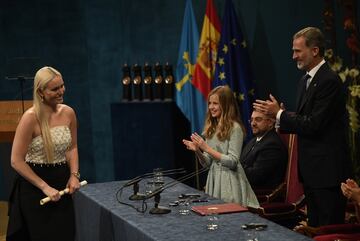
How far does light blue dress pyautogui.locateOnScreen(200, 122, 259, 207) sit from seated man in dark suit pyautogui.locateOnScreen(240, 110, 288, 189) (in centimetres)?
56

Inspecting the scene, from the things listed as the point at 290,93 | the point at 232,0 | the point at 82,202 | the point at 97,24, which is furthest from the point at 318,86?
the point at 97,24

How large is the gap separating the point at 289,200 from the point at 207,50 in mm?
2531

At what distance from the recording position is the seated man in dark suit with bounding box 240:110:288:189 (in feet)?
17.8

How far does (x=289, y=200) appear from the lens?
525 cm

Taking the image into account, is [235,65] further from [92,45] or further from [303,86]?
[92,45]

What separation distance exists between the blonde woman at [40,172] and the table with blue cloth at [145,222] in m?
0.29

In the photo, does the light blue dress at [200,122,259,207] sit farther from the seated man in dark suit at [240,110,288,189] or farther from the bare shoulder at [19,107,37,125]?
the bare shoulder at [19,107,37,125]

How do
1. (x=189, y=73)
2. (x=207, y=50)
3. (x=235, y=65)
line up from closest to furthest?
(x=235, y=65)
(x=207, y=50)
(x=189, y=73)

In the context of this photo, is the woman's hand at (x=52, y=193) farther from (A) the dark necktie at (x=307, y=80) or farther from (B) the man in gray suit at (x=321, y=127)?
(A) the dark necktie at (x=307, y=80)

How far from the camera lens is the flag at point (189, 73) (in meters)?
7.64

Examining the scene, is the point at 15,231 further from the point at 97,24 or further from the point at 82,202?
the point at 97,24

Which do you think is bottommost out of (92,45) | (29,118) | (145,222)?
(145,222)

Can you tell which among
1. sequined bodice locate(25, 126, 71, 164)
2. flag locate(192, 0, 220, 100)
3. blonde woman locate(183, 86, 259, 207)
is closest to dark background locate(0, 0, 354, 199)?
flag locate(192, 0, 220, 100)

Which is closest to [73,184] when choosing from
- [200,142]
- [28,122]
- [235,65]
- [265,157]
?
[28,122]
